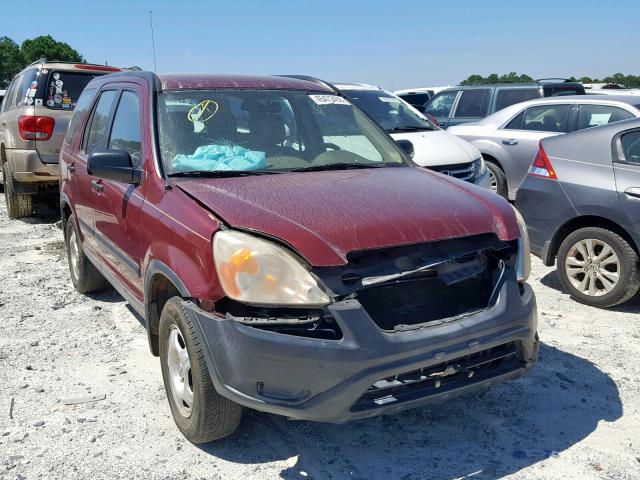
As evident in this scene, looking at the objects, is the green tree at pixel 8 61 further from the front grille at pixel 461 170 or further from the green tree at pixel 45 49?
the front grille at pixel 461 170

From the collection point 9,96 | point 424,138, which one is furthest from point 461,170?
point 9,96

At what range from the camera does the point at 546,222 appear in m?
5.34

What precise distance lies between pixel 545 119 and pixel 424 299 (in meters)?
6.36

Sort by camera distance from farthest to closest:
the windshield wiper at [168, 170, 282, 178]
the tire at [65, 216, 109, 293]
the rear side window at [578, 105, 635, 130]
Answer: the rear side window at [578, 105, 635, 130] → the tire at [65, 216, 109, 293] → the windshield wiper at [168, 170, 282, 178]

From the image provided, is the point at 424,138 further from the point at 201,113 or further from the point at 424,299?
the point at 424,299

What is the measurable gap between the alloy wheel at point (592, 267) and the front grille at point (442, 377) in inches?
93.2

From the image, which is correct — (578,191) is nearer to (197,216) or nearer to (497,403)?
(497,403)

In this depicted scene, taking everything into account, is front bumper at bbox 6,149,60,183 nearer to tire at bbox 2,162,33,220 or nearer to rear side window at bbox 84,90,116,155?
tire at bbox 2,162,33,220

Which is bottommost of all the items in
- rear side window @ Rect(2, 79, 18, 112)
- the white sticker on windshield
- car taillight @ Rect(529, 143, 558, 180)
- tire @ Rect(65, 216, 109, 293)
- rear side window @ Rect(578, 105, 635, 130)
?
tire @ Rect(65, 216, 109, 293)

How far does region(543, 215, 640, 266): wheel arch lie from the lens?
4.85m

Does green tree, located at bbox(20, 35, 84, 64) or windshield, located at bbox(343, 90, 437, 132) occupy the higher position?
green tree, located at bbox(20, 35, 84, 64)

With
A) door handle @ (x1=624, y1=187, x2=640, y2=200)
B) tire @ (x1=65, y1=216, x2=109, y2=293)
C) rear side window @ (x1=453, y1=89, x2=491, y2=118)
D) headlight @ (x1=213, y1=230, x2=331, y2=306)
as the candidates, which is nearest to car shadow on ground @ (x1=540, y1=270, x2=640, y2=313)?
door handle @ (x1=624, y1=187, x2=640, y2=200)

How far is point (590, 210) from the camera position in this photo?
16.4 ft

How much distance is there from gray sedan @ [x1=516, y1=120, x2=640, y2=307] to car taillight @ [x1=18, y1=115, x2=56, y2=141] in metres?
5.97
